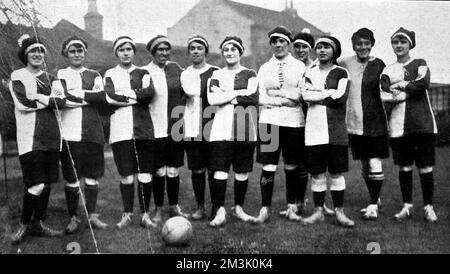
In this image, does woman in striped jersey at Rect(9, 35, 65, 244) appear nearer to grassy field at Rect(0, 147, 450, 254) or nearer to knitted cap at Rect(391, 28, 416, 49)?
grassy field at Rect(0, 147, 450, 254)

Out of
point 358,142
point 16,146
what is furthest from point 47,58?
point 358,142

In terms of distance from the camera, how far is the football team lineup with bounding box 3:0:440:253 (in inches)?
172

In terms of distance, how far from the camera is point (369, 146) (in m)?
4.67

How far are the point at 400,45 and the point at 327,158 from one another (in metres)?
1.23

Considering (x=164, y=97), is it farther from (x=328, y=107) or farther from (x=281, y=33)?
(x=328, y=107)

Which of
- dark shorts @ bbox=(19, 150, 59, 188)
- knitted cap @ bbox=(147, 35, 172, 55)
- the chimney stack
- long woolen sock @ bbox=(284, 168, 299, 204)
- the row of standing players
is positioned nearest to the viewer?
dark shorts @ bbox=(19, 150, 59, 188)

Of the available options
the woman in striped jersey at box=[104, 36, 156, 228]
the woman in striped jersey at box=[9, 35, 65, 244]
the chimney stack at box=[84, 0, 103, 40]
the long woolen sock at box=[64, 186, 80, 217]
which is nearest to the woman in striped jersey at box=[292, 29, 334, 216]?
the woman in striped jersey at box=[104, 36, 156, 228]

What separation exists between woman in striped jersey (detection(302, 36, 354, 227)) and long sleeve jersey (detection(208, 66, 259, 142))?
0.51m

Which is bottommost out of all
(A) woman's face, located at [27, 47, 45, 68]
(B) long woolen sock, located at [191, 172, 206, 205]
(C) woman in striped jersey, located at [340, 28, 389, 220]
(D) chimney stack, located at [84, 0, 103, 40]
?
(B) long woolen sock, located at [191, 172, 206, 205]

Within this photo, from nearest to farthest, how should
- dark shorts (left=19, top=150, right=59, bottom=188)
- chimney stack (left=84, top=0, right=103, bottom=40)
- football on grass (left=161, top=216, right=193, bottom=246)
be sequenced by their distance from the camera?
football on grass (left=161, top=216, right=193, bottom=246), dark shorts (left=19, top=150, right=59, bottom=188), chimney stack (left=84, top=0, right=103, bottom=40)

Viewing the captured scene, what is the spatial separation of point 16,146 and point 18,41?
951mm

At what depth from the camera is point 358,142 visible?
4730 mm

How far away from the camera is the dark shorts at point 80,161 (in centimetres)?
447
